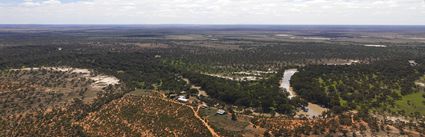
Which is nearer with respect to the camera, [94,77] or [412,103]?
[412,103]

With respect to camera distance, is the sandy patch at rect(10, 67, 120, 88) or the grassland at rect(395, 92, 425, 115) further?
the sandy patch at rect(10, 67, 120, 88)

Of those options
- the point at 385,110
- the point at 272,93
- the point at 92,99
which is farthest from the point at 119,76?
the point at 385,110

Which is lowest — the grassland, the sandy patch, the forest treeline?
the sandy patch

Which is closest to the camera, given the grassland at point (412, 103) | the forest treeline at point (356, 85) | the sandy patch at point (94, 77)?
the grassland at point (412, 103)

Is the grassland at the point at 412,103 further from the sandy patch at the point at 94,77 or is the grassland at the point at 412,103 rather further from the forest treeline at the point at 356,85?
the sandy patch at the point at 94,77

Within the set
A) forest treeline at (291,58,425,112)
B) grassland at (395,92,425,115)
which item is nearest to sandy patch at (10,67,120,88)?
forest treeline at (291,58,425,112)

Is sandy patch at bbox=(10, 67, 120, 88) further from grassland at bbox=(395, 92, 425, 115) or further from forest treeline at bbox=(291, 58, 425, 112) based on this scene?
grassland at bbox=(395, 92, 425, 115)

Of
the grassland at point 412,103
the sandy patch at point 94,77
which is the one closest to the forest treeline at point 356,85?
the grassland at point 412,103

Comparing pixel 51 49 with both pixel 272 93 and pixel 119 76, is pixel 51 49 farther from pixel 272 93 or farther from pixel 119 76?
pixel 272 93

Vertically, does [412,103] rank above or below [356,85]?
below

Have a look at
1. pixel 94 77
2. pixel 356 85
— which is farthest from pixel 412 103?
pixel 94 77

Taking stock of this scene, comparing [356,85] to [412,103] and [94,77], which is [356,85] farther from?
[94,77]

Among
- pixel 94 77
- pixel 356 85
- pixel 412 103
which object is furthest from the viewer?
pixel 94 77
